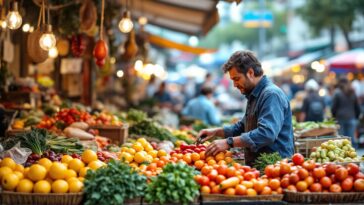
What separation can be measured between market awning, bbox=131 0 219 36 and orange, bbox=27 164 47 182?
8.23m

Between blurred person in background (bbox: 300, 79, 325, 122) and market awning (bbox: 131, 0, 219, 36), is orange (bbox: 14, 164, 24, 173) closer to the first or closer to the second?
market awning (bbox: 131, 0, 219, 36)

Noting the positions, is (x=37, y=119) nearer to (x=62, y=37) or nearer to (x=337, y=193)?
(x=62, y=37)

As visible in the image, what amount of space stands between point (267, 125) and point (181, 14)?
1115cm

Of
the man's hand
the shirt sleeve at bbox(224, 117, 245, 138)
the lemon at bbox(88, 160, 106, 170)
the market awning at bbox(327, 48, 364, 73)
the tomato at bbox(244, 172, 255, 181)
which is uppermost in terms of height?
the market awning at bbox(327, 48, 364, 73)

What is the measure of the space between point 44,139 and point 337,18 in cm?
2448

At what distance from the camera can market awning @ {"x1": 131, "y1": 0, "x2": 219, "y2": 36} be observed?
1394 cm

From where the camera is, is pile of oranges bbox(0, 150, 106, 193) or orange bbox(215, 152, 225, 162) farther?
orange bbox(215, 152, 225, 162)

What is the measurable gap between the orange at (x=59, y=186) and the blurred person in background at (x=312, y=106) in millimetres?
11375

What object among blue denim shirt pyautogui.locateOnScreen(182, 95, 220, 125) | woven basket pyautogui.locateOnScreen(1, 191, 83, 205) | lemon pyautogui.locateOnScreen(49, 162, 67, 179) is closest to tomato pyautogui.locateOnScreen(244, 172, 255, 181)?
woven basket pyautogui.locateOnScreen(1, 191, 83, 205)

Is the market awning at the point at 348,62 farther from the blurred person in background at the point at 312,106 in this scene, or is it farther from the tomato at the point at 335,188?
the tomato at the point at 335,188

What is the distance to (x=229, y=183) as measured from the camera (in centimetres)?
480

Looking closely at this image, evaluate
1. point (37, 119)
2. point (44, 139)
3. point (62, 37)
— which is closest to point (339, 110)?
point (62, 37)

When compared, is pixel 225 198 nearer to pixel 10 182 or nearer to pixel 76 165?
pixel 76 165

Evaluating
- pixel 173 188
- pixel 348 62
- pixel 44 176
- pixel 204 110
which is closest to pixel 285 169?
pixel 173 188
